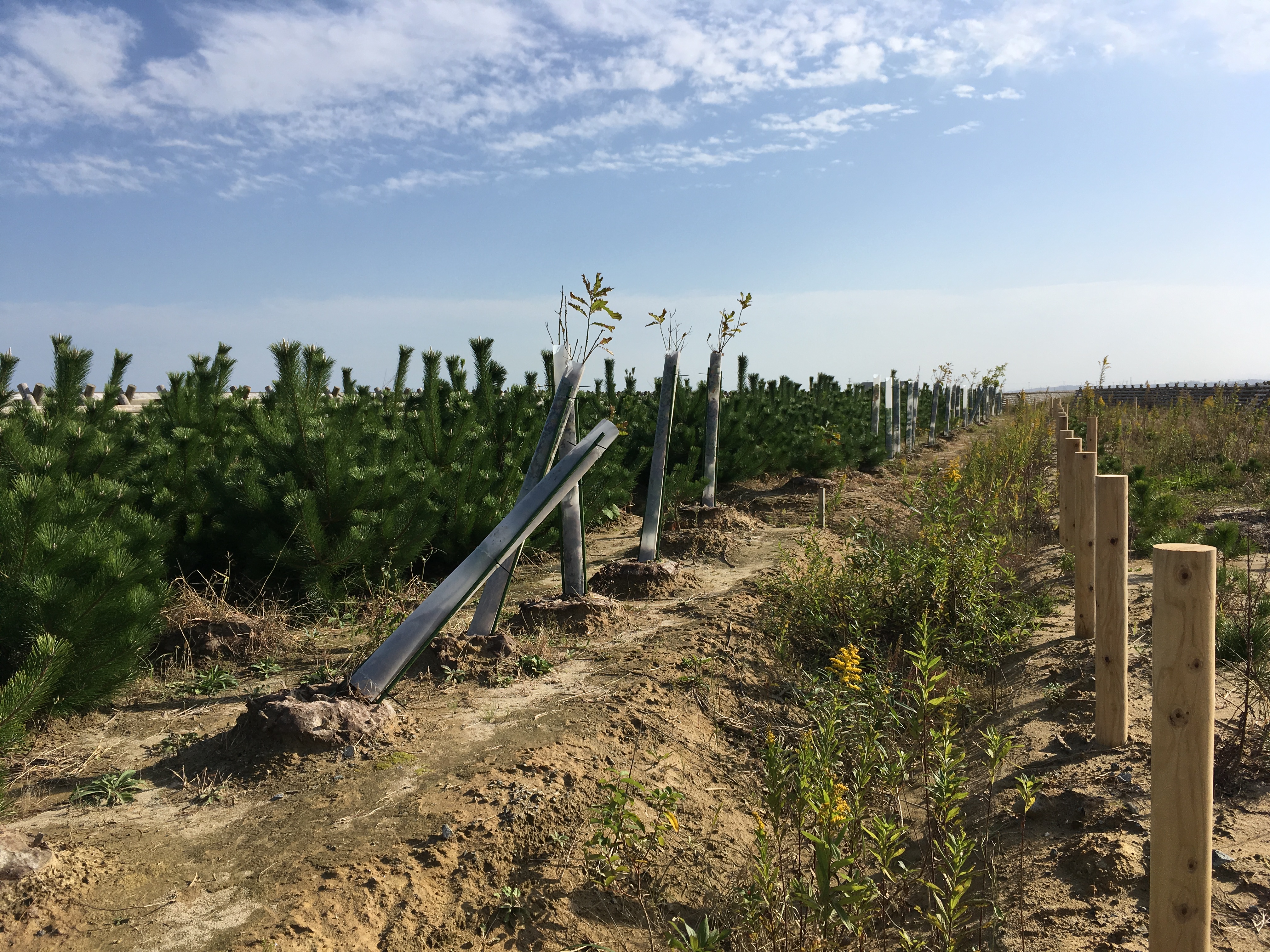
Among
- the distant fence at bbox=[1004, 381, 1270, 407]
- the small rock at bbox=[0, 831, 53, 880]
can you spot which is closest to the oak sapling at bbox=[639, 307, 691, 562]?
the small rock at bbox=[0, 831, 53, 880]

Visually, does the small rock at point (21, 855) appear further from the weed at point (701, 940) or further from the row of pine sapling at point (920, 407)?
the row of pine sapling at point (920, 407)

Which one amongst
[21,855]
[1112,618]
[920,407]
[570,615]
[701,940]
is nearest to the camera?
[701,940]

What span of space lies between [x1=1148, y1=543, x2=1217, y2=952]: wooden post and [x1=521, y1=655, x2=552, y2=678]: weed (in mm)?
2719

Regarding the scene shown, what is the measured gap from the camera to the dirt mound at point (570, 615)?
473 centimetres

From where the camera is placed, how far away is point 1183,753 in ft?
6.61

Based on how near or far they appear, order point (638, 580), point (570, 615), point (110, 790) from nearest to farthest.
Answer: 1. point (110, 790)
2. point (570, 615)
3. point (638, 580)

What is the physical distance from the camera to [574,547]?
4875 mm

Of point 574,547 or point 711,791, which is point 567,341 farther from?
point 711,791

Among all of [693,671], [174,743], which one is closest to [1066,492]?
[693,671]

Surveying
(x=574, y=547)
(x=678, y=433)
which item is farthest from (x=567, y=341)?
(x=678, y=433)

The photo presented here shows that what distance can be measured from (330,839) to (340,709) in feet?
2.40

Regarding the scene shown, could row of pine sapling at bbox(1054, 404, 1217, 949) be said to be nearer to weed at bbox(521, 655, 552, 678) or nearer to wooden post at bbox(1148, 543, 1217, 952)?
wooden post at bbox(1148, 543, 1217, 952)

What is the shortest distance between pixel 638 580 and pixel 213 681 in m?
2.80

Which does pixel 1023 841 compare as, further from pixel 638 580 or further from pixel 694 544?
pixel 694 544
